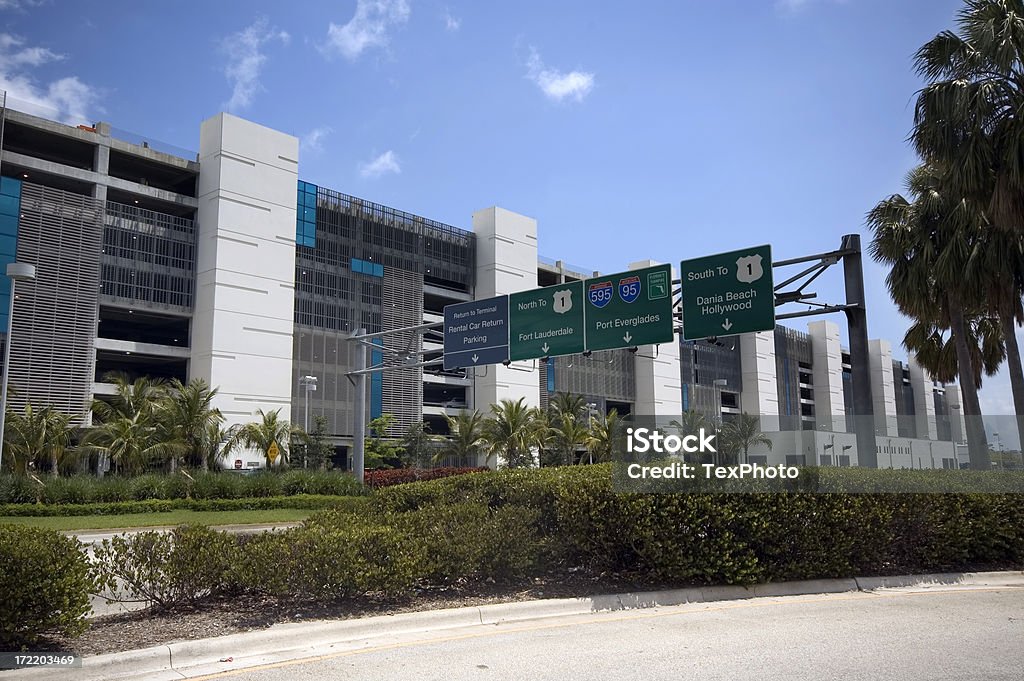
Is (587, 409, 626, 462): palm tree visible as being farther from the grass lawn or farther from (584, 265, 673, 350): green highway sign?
(584, 265, 673, 350): green highway sign

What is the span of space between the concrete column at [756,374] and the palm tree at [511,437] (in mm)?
40582

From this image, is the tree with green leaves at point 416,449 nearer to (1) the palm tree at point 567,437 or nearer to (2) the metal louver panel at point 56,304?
(1) the palm tree at point 567,437

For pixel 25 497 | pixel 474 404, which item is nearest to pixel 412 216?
pixel 474 404

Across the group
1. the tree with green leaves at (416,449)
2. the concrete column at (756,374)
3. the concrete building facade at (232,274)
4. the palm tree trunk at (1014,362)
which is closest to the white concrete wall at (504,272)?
the concrete building facade at (232,274)

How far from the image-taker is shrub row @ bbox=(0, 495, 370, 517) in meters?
26.1

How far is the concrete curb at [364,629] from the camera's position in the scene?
21.3 ft

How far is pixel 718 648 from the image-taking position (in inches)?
290

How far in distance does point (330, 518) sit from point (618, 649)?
4259 mm

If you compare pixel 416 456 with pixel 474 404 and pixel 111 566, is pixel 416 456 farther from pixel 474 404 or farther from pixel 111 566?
pixel 111 566

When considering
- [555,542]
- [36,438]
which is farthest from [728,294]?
[36,438]

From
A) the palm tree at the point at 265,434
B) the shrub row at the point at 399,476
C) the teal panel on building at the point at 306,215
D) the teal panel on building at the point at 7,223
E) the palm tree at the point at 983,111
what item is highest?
the teal panel on building at the point at 306,215

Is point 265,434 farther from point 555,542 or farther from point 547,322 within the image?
point 555,542

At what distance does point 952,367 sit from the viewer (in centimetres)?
2633

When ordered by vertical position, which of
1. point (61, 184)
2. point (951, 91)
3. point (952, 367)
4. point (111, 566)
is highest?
point (61, 184)
